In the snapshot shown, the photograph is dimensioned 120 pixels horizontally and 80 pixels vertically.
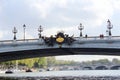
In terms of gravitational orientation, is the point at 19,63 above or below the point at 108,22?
below

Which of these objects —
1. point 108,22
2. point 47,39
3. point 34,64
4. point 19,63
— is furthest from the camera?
point 34,64

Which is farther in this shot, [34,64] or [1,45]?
[34,64]

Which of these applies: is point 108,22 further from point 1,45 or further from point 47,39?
point 1,45

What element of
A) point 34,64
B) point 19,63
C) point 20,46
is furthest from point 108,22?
point 34,64

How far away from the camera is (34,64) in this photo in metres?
180

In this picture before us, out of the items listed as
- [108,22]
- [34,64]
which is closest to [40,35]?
[108,22]

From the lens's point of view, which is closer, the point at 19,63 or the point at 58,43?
the point at 58,43

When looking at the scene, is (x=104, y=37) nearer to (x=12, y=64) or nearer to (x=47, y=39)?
(x=47, y=39)

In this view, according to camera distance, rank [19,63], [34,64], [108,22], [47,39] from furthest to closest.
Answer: [34,64], [19,63], [47,39], [108,22]

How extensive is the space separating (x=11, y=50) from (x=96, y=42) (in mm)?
14085

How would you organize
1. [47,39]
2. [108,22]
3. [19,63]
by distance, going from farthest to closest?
[19,63]
[47,39]
[108,22]

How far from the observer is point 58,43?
229 feet

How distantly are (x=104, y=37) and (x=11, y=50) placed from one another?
606 inches

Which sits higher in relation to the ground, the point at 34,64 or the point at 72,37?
the point at 72,37
